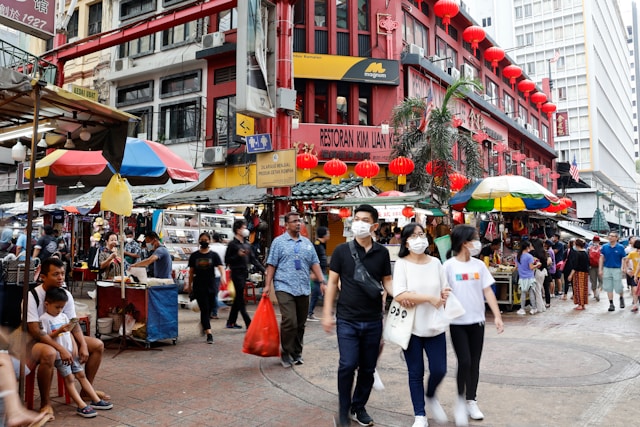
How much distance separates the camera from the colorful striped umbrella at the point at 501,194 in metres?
11.9

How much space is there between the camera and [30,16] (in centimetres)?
555

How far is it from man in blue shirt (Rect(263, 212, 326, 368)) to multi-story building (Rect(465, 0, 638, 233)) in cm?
5232

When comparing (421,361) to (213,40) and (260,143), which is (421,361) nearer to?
(260,143)

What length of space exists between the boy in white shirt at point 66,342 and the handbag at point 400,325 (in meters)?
2.78

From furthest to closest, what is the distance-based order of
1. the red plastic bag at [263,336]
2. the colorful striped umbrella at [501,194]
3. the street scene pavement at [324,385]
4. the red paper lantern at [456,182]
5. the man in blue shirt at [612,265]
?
1. the red paper lantern at [456,182]
2. the man in blue shirt at [612,265]
3. the colorful striped umbrella at [501,194]
4. the red plastic bag at [263,336]
5. the street scene pavement at [324,385]

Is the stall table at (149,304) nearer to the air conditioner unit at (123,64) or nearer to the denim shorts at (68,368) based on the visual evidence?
the denim shorts at (68,368)

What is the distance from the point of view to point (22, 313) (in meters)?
4.66

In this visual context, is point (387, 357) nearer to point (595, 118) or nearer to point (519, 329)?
point (519, 329)

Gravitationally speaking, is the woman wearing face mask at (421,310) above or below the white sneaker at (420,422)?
above

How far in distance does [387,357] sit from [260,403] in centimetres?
257

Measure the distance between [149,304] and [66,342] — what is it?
9.09 ft

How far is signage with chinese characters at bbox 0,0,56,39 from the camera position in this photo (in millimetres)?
5318

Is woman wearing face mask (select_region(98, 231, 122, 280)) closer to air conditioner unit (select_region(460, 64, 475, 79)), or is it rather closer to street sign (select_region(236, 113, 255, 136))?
street sign (select_region(236, 113, 255, 136))

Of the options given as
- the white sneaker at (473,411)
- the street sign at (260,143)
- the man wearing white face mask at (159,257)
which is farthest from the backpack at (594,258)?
the white sneaker at (473,411)
